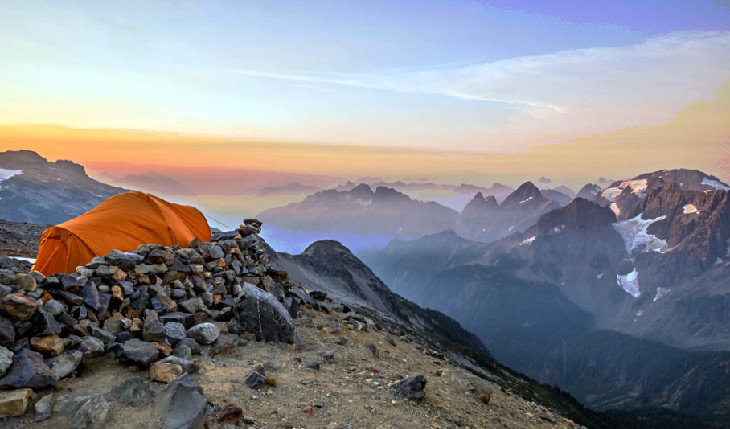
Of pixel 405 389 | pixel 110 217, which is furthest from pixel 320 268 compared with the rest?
pixel 405 389

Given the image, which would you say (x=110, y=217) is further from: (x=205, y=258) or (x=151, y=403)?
(x=151, y=403)

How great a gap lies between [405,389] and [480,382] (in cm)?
658

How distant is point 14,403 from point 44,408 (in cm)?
62

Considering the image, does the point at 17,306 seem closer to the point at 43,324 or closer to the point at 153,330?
the point at 43,324

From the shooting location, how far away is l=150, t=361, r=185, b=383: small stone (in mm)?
13328

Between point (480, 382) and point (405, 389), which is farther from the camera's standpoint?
point (480, 382)

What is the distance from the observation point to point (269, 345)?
61.9ft

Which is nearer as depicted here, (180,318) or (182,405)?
A: (182,405)

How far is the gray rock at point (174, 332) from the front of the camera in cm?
1606

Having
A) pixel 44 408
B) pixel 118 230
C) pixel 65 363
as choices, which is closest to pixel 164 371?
pixel 65 363

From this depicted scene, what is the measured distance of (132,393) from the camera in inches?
488

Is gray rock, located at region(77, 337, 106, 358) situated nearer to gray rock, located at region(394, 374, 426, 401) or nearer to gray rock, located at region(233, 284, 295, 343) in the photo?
gray rock, located at region(233, 284, 295, 343)

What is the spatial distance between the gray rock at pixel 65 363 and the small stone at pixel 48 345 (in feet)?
0.62

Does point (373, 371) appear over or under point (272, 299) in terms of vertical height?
under
